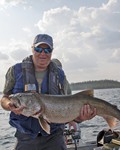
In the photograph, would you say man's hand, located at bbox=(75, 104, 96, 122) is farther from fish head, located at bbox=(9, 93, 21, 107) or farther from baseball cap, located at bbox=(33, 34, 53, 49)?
baseball cap, located at bbox=(33, 34, 53, 49)

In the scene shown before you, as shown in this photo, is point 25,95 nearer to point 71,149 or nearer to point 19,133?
point 19,133

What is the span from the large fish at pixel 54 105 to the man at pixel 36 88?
10cm

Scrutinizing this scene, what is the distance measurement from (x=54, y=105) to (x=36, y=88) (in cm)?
49

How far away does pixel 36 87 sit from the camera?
5270 mm

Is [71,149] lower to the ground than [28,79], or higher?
lower

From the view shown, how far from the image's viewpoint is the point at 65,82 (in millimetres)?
5492

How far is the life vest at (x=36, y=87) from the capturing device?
5016 millimetres

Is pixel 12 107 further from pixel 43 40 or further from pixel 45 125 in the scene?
pixel 43 40

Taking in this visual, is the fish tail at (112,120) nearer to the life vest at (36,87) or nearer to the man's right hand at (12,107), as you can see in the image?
the life vest at (36,87)

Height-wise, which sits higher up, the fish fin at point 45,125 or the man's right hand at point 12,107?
the man's right hand at point 12,107

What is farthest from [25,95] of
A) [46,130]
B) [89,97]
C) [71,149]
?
[71,149]

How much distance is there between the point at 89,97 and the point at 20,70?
48.5 inches

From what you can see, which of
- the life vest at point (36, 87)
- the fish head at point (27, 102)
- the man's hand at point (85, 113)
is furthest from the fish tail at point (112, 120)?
the fish head at point (27, 102)

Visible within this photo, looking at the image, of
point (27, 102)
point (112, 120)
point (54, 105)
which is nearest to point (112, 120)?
point (112, 120)
